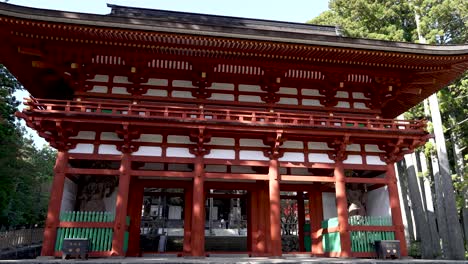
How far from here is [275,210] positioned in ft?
30.5

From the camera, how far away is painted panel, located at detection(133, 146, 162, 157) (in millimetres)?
9438

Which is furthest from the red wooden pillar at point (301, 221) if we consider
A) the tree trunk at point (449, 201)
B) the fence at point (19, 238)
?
the fence at point (19, 238)

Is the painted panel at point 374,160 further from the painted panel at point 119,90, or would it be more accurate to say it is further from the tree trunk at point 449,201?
the painted panel at point 119,90

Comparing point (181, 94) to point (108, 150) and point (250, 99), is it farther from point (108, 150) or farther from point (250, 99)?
point (108, 150)

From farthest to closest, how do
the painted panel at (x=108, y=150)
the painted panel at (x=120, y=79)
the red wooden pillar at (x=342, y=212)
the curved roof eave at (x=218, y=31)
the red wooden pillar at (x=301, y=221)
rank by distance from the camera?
the red wooden pillar at (x=301, y=221)
the painted panel at (x=120, y=79)
the painted panel at (x=108, y=150)
the red wooden pillar at (x=342, y=212)
the curved roof eave at (x=218, y=31)

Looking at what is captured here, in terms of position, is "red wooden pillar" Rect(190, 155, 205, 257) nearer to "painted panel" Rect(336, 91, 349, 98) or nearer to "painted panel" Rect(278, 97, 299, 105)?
"painted panel" Rect(278, 97, 299, 105)

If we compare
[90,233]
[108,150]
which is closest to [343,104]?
[108,150]

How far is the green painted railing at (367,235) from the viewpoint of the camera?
937 cm

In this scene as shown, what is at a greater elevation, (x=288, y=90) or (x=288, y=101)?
(x=288, y=90)

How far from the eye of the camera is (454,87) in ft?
55.4

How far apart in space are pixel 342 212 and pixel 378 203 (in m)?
2.14

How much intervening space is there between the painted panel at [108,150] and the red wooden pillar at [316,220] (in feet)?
22.7

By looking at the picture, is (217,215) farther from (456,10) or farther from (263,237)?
(456,10)

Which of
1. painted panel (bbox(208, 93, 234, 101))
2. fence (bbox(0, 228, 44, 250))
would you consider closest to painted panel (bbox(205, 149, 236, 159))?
painted panel (bbox(208, 93, 234, 101))
